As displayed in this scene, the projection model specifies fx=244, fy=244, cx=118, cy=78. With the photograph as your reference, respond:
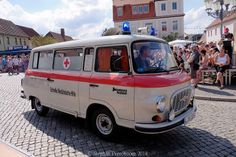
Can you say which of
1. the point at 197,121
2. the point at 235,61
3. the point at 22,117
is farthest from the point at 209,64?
the point at 22,117

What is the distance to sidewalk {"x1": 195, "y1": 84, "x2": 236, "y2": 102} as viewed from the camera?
8.52 meters

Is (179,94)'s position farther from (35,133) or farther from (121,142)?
(35,133)

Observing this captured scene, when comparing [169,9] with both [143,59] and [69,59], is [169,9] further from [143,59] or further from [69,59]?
[143,59]

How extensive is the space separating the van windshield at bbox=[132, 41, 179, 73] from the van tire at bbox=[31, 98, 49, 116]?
13.0 ft

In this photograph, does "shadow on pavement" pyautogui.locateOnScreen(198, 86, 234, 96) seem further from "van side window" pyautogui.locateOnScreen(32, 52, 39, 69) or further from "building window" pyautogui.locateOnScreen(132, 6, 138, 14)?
"building window" pyautogui.locateOnScreen(132, 6, 138, 14)

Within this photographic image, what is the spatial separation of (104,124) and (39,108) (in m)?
3.16

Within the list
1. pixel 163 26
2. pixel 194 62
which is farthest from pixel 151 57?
pixel 163 26

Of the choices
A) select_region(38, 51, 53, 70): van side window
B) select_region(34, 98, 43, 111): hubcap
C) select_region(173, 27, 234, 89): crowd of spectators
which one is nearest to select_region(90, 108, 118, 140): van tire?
select_region(38, 51, 53, 70): van side window

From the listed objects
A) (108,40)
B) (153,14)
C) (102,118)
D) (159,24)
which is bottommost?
(102,118)

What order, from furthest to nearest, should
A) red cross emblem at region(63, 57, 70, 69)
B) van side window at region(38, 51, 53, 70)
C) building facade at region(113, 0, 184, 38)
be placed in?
building facade at region(113, 0, 184, 38)
van side window at region(38, 51, 53, 70)
red cross emblem at region(63, 57, 70, 69)

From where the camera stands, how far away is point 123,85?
469cm

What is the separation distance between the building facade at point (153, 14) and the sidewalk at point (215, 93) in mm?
35566

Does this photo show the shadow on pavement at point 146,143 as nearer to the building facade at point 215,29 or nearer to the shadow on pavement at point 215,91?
the shadow on pavement at point 215,91

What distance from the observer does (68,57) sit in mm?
6074
